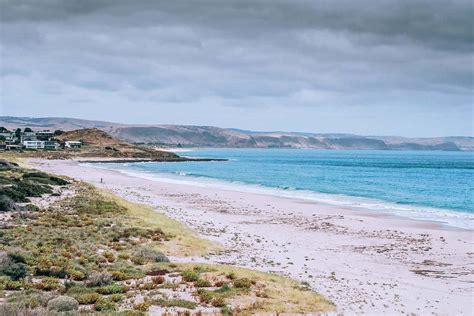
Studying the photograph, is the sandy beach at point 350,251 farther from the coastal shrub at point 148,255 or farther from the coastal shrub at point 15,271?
the coastal shrub at point 15,271

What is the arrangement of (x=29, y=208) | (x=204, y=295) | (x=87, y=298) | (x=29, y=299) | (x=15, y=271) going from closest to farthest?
(x=29, y=299) < (x=87, y=298) < (x=204, y=295) < (x=15, y=271) < (x=29, y=208)

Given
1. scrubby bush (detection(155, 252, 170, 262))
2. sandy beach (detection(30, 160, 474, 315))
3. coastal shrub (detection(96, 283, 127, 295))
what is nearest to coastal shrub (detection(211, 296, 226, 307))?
coastal shrub (detection(96, 283, 127, 295))

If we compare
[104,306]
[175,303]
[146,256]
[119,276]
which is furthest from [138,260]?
[104,306]

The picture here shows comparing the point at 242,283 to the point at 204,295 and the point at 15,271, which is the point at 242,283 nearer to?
the point at 204,295

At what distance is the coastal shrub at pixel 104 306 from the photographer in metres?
12.9

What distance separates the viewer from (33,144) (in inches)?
6240

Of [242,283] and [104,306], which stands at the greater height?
[242,283]

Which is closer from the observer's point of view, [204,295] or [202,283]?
[204,295]

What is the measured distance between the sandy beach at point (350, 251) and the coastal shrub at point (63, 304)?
7563 millimetres

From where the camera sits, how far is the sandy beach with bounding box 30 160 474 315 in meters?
16.3

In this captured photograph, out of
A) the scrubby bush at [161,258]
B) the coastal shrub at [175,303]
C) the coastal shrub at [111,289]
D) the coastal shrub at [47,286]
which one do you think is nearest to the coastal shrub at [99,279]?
the coastal shrub at [111,289]

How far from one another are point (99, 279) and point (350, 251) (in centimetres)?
1343

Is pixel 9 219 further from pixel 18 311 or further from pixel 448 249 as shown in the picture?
pixel 448 249

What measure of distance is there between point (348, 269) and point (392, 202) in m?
32.5
